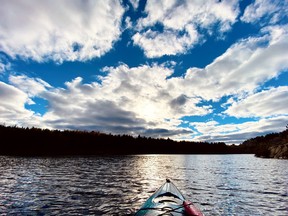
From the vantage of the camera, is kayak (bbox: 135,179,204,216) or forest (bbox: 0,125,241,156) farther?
forest (bbox: 0,125,241,156)

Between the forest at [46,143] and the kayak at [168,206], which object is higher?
the forest at [46,143]

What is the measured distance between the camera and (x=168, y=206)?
36.6ft

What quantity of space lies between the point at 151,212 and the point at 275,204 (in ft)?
42.6

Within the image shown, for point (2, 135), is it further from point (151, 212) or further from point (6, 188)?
point (151, 212)

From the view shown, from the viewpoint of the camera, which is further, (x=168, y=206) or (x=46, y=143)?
(x=46, y=143)

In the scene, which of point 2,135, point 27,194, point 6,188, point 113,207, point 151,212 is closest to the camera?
point 151,212

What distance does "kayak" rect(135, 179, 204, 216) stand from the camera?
33.6ft

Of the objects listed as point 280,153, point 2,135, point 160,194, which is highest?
point 2,135

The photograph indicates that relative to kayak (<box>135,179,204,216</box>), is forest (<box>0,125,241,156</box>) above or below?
above

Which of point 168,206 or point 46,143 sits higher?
point 46,143

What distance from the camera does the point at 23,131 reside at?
127m

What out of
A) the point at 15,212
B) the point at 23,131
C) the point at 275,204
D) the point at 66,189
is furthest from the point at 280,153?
the point at 23,131

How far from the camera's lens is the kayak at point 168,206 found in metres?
10.2

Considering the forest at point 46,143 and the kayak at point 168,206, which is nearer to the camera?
the kayak at point 168,206
